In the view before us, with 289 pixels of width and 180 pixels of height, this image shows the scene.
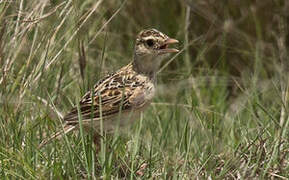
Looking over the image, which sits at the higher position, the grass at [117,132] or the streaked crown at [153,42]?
the streaked crown at [153,42]

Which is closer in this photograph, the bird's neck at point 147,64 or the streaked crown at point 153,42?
the streaked crown at point 153,42

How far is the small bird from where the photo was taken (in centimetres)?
490

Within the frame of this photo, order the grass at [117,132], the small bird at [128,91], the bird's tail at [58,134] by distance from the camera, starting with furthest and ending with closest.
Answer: the small bird at [128,91] → the bird's tail at [58,134] → the grass at [117,132]

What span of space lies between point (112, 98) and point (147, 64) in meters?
0.49

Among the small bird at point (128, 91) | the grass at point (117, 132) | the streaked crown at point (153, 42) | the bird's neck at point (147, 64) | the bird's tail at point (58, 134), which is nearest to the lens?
the grass at point (117, 132)

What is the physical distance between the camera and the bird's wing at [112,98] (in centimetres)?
491

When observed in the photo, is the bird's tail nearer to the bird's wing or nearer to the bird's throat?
the bird's wing

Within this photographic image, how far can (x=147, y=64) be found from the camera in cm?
530

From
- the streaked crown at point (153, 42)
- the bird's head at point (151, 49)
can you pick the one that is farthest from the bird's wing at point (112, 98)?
the streaked crown at point (153, 42)

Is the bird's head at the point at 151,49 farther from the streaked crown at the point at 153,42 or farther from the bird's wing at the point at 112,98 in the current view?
the bird's wing at the point at 112,98

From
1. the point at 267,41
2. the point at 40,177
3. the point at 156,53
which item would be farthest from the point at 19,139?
the point at 267,41

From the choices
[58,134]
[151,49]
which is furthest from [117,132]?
[151,49]

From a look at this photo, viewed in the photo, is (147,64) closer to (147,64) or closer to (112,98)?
(147,64)

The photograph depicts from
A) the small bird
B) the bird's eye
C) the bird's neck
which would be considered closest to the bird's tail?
the small bird
